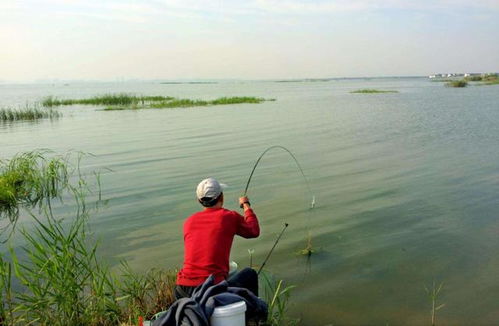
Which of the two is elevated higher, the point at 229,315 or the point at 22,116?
the point at 22,116

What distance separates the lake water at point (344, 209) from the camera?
5426mm

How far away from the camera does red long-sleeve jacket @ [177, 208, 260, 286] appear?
3767 millimetres

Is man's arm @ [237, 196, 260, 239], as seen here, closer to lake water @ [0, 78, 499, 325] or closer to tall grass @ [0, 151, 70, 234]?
lake water @ [0, 78, 499, 325]

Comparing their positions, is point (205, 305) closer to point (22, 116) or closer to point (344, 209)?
point (344, 209)

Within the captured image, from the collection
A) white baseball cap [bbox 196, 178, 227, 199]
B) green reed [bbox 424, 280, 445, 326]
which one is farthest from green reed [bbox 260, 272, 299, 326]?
green reed [bbox 424, 280, 445, 326]

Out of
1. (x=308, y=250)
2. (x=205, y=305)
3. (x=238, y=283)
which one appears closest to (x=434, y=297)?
(x=308, y=250)

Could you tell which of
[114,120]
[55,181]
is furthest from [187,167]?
[114,120]

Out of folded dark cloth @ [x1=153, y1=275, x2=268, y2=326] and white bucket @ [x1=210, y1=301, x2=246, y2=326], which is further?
white bucket @ [x1=210, y1=301, x2=246, y2=326]

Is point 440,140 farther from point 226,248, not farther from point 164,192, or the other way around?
point 226,248

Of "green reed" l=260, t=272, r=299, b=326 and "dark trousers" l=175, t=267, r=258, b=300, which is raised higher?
"dark trousers" l=175, t=267, r=258, b=300

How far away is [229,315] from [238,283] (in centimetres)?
71

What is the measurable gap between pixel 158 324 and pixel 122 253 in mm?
3946

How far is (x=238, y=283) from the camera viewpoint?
3977mm

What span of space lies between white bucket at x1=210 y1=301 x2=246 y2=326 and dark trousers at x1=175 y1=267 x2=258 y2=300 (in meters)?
0.55
